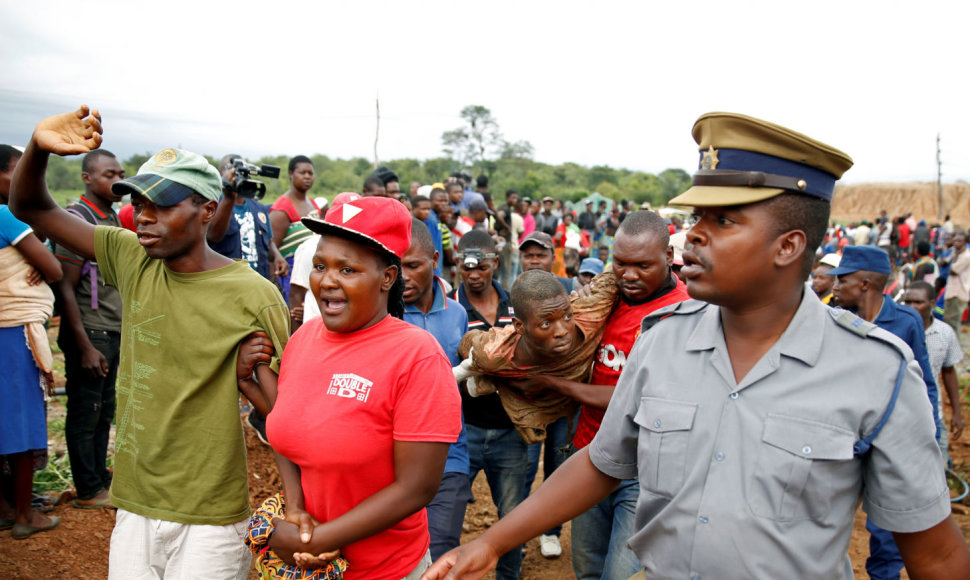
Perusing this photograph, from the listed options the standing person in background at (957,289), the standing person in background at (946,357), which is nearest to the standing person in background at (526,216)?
the standing person in background at (957,289)

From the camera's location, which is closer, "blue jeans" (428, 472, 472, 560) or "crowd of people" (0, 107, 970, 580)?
"crowd of people" (0, 107, 970, 580)

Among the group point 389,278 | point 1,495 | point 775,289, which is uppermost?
point 775,289

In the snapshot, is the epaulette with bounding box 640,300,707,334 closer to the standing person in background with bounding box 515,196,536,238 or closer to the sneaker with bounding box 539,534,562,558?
the sneaker with bounding box 539,534,562,558

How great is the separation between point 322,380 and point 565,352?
4.71ft

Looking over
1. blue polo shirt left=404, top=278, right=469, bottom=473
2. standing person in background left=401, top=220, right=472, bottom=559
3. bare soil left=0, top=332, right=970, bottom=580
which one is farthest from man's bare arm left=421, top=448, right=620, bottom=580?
bare soil left=0, top=332, right=970, bottom=580

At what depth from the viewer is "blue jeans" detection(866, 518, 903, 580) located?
387cm

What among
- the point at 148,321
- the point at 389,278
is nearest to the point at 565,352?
the point at 389,278

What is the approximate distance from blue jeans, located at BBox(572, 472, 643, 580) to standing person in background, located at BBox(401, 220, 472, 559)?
622mm

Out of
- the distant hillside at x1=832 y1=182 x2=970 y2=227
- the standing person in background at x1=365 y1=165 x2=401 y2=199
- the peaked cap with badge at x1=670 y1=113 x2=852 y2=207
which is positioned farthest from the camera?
the distant hillside at x1=832 y1=182 x2=970 y2=227

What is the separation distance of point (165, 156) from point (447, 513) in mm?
2043

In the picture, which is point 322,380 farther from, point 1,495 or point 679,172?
point 679,172

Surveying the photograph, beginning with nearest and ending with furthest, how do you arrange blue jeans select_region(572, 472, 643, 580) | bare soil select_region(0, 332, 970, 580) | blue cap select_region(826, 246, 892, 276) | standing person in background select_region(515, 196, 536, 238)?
blue jeans select_region(572, 472, 643, 580) → bare soil select_region(0, 332, 970, 580) → blue cap select_region(826, 246, 892, 276) → standing person in background select_region(515, 196, 536, 238)

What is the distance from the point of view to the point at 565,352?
3.23 meters

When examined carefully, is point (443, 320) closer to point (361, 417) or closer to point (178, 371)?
point (178, 371)
